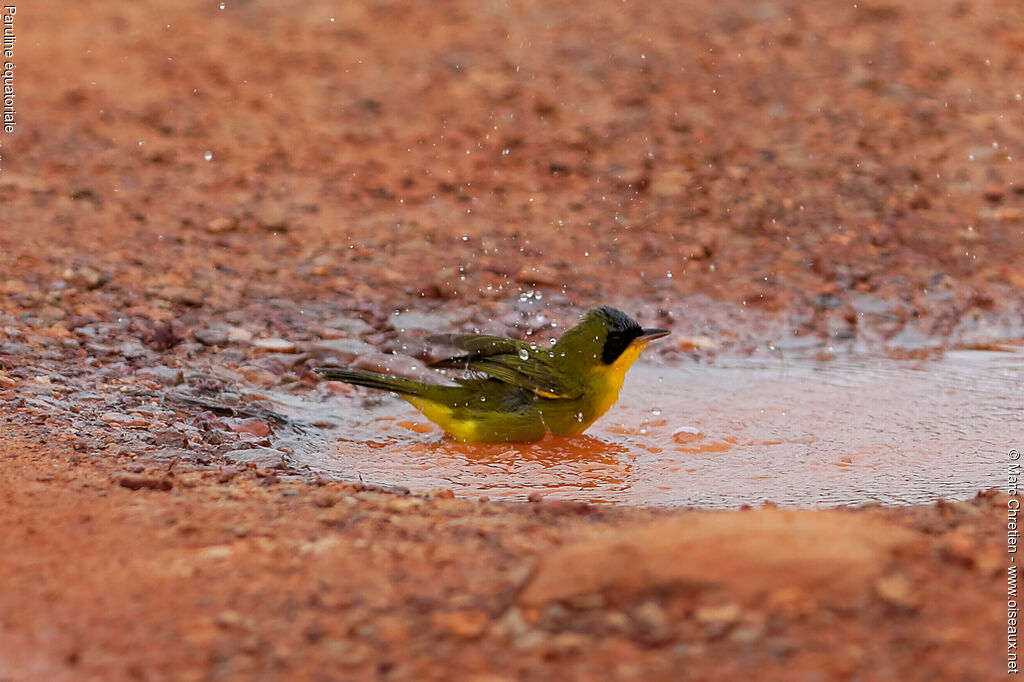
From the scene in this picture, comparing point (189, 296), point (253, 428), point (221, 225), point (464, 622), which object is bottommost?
point (464, 622)

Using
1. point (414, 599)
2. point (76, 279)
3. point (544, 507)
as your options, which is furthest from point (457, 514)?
point (76, 279)

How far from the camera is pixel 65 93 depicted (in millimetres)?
11227

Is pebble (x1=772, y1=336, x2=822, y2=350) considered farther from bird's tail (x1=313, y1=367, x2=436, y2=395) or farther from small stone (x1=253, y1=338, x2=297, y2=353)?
small stone (x1=253, y1=338, x2=297, y2=353)

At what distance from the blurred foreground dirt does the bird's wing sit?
1107mm

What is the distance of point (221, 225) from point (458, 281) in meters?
2.02

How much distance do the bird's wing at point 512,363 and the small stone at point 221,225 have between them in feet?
10.7

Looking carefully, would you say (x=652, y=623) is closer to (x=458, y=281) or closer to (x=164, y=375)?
(x=164, y=375)

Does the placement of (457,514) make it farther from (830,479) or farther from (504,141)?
(504,141)

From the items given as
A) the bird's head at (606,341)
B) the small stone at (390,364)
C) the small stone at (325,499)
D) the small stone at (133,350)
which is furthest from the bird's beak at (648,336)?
the small stone at (133,350)

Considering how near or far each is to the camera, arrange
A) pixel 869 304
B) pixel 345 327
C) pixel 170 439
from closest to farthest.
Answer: pixel 170 439 < pixel 345 327 < pixel 869 304

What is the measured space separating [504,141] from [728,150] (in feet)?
6.50

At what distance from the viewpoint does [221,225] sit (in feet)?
30.1

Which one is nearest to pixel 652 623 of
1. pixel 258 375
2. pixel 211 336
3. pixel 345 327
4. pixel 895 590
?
pixel 895 590

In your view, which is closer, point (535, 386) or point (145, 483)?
point (145, 483)
